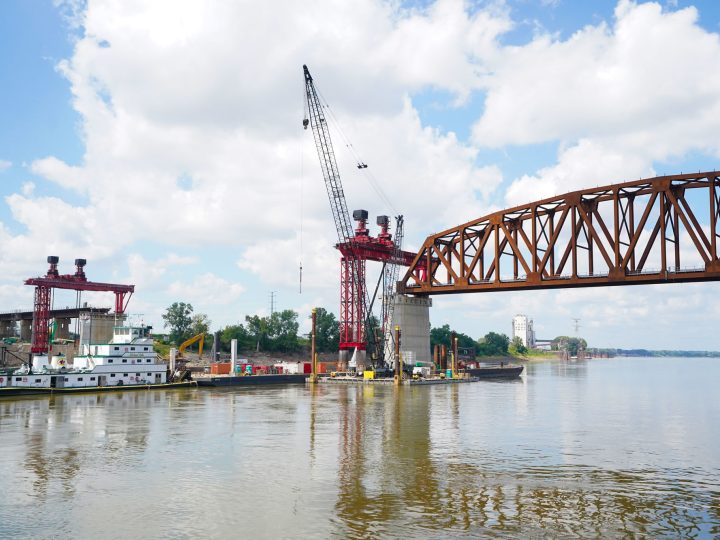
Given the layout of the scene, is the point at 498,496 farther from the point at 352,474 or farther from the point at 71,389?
the point at 71,389

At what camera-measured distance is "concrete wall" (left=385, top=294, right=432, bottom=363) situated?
12556 cm

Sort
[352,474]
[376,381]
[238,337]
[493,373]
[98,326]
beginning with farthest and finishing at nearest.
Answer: [238,337] < [493,373] < [98,326] < [376,381] < [352,474]

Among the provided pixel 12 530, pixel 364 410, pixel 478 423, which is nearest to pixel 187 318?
pixel 364 410

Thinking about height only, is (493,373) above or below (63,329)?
below

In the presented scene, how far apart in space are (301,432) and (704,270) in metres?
71.4

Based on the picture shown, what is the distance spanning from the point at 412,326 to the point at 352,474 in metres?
95.3

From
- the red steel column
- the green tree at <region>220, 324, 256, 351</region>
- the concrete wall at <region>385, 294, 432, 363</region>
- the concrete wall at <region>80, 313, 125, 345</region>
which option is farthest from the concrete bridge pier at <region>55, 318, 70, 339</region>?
the concrete wall at <region>385, 294, 432, 363</region>

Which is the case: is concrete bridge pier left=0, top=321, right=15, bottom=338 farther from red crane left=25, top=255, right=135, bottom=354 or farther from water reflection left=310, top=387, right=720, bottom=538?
water reflection left=310, top=387, right=720, bottom=538

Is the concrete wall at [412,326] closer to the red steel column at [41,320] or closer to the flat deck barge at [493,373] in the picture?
the flat deck barge at [493,373]

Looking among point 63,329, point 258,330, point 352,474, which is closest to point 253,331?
point 258,330

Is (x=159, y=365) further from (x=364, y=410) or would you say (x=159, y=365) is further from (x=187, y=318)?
(x=187, y=318)

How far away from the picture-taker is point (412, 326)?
127938 mm

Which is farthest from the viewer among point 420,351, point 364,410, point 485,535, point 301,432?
point 420,351

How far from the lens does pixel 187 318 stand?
17888 cm
